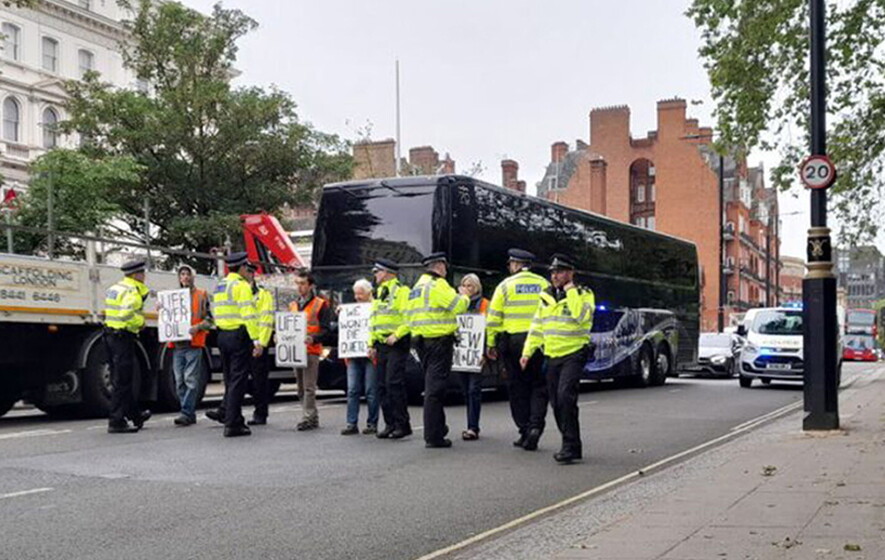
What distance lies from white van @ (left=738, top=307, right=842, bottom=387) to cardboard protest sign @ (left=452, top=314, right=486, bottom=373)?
13244 mm

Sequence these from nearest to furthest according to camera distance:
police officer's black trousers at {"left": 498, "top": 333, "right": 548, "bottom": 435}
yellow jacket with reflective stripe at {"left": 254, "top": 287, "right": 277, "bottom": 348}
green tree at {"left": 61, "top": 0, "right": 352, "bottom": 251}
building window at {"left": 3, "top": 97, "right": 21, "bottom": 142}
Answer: police officer's black trousers at {"left": 498, "top": 333, "right": 548, "bottom": 435} → yellow jacket with reflective stripe at {"left": 254, "top": 287, "right": 277, "bottom": 348} → green tree at {"left": 61, "top": 0, "right": 352, "bottom": 251} → building window at {"left": 3, "top": 97, "right": 21, "bottom": 142}

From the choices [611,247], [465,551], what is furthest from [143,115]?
[465,551]

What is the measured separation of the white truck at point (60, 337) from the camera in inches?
495

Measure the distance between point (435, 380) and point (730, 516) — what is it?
450 cm

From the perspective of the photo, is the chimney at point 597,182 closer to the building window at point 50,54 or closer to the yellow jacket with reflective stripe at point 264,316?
the building window at point 50,54

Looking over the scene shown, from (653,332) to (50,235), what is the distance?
15103 millimetres

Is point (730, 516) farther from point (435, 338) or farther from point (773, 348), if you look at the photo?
point (773, 348)

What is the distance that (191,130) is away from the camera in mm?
29375

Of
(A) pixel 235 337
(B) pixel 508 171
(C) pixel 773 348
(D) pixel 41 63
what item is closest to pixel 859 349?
(B) pixel 508 171

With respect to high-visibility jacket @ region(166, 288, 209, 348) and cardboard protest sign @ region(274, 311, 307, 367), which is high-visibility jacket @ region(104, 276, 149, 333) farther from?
cardboard protest sign @ region(274, 311, 307, 367)

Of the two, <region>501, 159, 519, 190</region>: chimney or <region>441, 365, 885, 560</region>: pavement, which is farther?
<region>501, 159, 519, 190</region>: chimney

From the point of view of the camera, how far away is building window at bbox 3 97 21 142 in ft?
160

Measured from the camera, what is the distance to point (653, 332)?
24672mm

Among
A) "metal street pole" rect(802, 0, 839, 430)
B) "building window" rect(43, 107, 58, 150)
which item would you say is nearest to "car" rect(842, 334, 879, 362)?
"building window" rect(43, 107, 58, 150)
